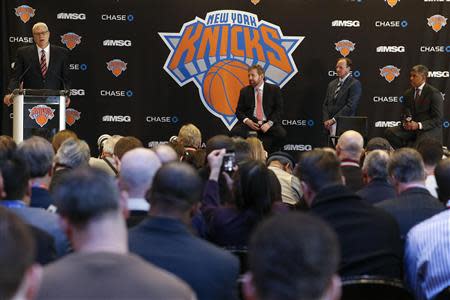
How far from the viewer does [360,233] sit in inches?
150

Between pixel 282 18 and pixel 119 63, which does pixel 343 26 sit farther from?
pixel 119 63

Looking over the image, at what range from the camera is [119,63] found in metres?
11.8

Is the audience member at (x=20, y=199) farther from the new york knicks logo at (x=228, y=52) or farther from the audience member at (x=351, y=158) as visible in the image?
the new york knicks logo at (x=228, y=52)

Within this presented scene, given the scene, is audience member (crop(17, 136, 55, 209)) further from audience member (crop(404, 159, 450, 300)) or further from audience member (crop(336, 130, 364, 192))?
audience member (crop(336, 130, 364, 192))

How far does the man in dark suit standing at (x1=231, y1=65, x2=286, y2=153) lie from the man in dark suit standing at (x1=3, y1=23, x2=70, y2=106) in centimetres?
254

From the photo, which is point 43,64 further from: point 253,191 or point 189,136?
point 253,191

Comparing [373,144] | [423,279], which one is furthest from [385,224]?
[373,144]

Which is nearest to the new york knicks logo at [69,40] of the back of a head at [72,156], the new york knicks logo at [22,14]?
the new york knicks logo at [22,14]

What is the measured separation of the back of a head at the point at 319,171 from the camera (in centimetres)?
412

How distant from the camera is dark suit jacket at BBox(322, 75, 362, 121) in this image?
36.2 feet

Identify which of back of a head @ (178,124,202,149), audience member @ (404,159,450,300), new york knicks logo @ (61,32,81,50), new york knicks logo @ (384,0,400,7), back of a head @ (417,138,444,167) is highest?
new york knicks logo @ (384,0,400,7)

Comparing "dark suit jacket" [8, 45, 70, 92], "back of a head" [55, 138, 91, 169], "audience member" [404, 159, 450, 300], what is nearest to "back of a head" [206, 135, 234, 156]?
"back of a head" [55, 138, 91, 169]

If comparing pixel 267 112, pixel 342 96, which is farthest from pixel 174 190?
pixel 342 96

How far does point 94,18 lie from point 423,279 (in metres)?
8.73
